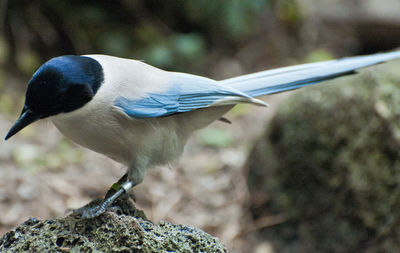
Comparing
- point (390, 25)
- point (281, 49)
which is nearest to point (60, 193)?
point (281, 49)

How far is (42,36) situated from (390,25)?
16.6 feet

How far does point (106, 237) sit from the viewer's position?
2.39 m

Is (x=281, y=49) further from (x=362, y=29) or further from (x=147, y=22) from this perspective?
(x=147, y=22)

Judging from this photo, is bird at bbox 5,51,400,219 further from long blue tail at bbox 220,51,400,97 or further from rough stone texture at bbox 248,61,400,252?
rough stone texture at bbox 248,61,400,252

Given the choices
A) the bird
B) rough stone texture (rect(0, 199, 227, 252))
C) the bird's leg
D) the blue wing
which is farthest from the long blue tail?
rough stone texture (rect(0, 199, 227, 252))

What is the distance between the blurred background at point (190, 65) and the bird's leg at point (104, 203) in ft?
6.11

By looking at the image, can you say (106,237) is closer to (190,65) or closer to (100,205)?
(100,205)

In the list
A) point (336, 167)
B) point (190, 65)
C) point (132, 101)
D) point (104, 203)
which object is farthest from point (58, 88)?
point (190, 65)

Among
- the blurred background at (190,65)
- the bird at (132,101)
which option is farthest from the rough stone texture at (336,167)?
the bird at (132,101)

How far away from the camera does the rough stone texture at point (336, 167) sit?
3.83 metres

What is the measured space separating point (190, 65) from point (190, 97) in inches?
152

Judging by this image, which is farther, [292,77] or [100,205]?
[292,77]

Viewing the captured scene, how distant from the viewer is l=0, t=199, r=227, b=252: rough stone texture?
7.68 feet

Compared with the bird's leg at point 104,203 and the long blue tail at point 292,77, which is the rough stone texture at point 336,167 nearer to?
the long blue tail at point 292,77
